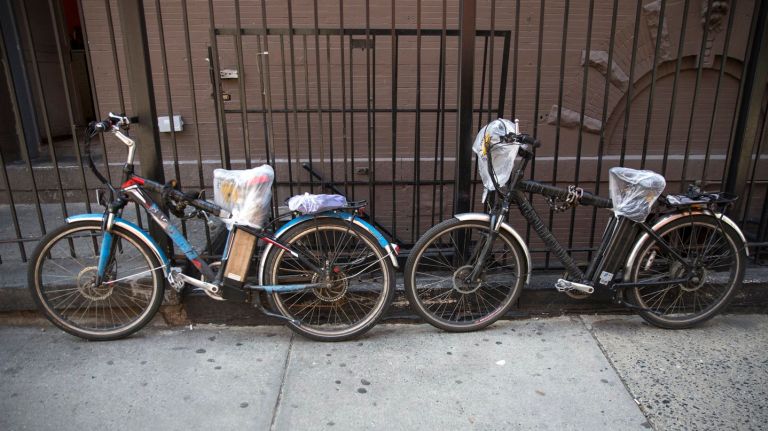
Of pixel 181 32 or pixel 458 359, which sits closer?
pixel 458 359

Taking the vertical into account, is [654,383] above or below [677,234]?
below

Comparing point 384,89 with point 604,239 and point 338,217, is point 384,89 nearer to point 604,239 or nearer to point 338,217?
point 338,217

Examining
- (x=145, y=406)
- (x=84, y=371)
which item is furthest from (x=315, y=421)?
(x=84, y=371)

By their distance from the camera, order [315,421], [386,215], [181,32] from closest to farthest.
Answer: [315,421] → [181,32] → [386,215]

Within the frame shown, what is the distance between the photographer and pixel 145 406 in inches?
107

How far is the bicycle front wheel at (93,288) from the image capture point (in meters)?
3.15

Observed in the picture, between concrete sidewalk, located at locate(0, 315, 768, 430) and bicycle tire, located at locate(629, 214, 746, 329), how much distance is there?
0.46ft

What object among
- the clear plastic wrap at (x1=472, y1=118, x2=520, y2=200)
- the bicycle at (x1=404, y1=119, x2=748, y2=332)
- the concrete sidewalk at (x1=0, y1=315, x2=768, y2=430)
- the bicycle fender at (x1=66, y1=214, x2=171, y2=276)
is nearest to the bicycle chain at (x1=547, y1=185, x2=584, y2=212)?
the bicycle at (x1=404, y1=119, x2=748, y2=332)

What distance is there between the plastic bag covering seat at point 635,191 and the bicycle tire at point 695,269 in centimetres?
25

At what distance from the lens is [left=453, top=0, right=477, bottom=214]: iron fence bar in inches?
128

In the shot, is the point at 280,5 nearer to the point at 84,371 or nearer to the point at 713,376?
the point at 84,371

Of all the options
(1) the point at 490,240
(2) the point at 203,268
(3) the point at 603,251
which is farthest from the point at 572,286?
(2) the point at 203,268

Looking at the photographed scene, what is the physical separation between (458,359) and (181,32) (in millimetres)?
4703

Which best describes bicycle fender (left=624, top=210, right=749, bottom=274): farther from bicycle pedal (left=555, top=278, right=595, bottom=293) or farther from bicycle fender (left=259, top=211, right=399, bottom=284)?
bicycle fender (left=259, top=211, right=399, bottom=284)
